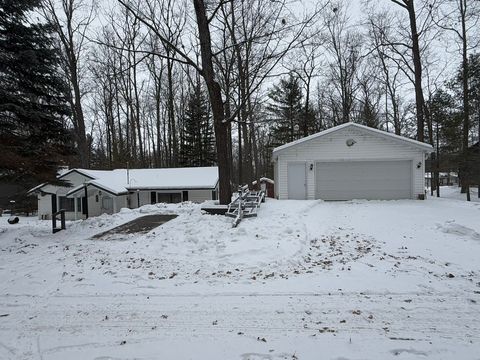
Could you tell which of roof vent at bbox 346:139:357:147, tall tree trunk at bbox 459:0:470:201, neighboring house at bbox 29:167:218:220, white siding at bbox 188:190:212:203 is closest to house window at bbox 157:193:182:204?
neighboring house at bbox 29:167:218:220

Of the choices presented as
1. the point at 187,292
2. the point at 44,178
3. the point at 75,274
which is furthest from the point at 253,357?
the point at 44,178

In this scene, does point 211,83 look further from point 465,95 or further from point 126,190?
point 465,95

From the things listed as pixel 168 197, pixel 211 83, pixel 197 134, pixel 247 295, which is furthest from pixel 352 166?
pixel 197 134

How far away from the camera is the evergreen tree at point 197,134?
98.9 ft

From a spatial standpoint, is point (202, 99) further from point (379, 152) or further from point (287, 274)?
point (287, 274)

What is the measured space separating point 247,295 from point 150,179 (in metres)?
20.1

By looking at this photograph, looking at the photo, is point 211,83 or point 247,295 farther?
point 211,83

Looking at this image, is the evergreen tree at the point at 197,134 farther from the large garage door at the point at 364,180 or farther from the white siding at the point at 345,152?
the large garage door at the point at 364,180

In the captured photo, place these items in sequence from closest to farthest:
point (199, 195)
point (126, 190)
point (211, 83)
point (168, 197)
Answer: point (211, 83) < point (199, 195) < point (126, 190) < point (168, 197)

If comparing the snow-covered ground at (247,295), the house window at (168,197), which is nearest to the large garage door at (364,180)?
the snow-covered ground at (247,295)

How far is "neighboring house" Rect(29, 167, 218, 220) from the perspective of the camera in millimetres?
21622

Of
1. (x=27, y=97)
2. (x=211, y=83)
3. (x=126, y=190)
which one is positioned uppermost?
(x=211, y=83)

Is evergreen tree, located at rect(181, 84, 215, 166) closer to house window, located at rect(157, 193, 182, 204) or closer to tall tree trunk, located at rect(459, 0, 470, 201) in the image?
house window, located at rect(157, 193, 182, 204)

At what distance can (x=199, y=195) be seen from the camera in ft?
72.3
